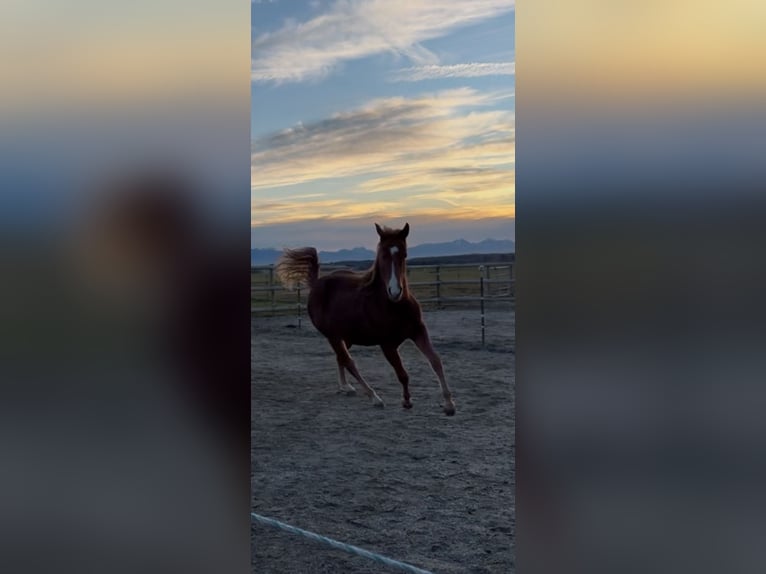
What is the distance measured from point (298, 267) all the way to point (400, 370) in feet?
2.30

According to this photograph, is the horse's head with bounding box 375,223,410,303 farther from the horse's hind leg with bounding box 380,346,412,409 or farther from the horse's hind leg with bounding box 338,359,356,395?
the horse's hind leg with bounding box 338,359,356,395

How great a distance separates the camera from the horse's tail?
6.27 feet

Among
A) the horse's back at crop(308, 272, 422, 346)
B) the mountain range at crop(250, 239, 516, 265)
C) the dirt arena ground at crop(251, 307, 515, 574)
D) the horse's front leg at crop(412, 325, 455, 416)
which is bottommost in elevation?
the dirt arena ground at crop(251, 307, 515, 574)

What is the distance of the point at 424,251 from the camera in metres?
1.75

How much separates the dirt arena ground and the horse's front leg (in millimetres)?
62

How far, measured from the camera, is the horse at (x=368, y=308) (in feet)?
6.70

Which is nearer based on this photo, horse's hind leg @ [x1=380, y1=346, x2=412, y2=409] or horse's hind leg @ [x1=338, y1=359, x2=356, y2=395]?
horse's hind leg @ [x1=380, y1=346, x2=412, y2=409]
